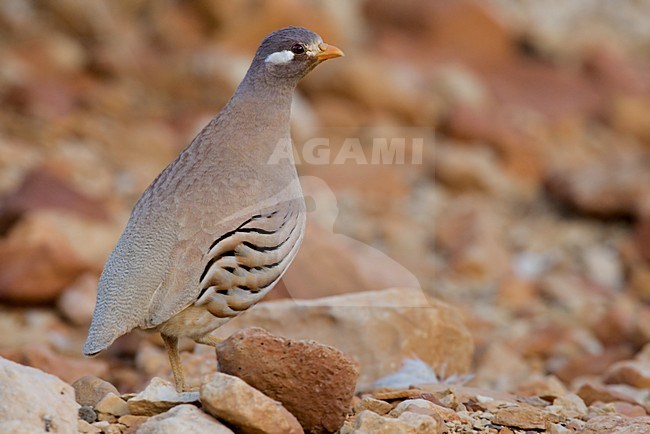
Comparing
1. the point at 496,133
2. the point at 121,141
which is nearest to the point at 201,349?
the point at 121,141

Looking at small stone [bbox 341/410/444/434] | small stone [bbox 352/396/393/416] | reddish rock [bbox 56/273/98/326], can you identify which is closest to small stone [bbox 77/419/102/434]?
small stone [bbox 341/410/444/434]

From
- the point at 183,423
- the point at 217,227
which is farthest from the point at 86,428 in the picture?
the point at 217,227

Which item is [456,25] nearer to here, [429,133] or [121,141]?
[429,133]

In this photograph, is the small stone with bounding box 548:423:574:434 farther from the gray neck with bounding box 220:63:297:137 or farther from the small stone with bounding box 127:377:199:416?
the gray neck with bounding box 220:63:297:137

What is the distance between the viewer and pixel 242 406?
5320 mm

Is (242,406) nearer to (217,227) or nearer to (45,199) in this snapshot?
(217,227)

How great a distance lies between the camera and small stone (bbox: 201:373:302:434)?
5320 mm

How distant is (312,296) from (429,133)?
1343cm

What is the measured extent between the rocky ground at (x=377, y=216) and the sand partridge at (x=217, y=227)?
509 millimetres

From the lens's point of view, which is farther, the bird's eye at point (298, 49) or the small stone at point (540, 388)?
the small stone at point (540, 388)

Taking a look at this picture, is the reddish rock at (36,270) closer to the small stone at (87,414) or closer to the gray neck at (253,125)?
the gray neck at (253,125)

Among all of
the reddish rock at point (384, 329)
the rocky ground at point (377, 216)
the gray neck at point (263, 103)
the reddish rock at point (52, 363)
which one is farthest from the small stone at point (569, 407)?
the reddish rock at point (52, 363)

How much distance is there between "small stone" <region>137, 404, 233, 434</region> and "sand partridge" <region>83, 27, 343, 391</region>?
920 mm

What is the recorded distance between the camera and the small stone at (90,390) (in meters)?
6.35
